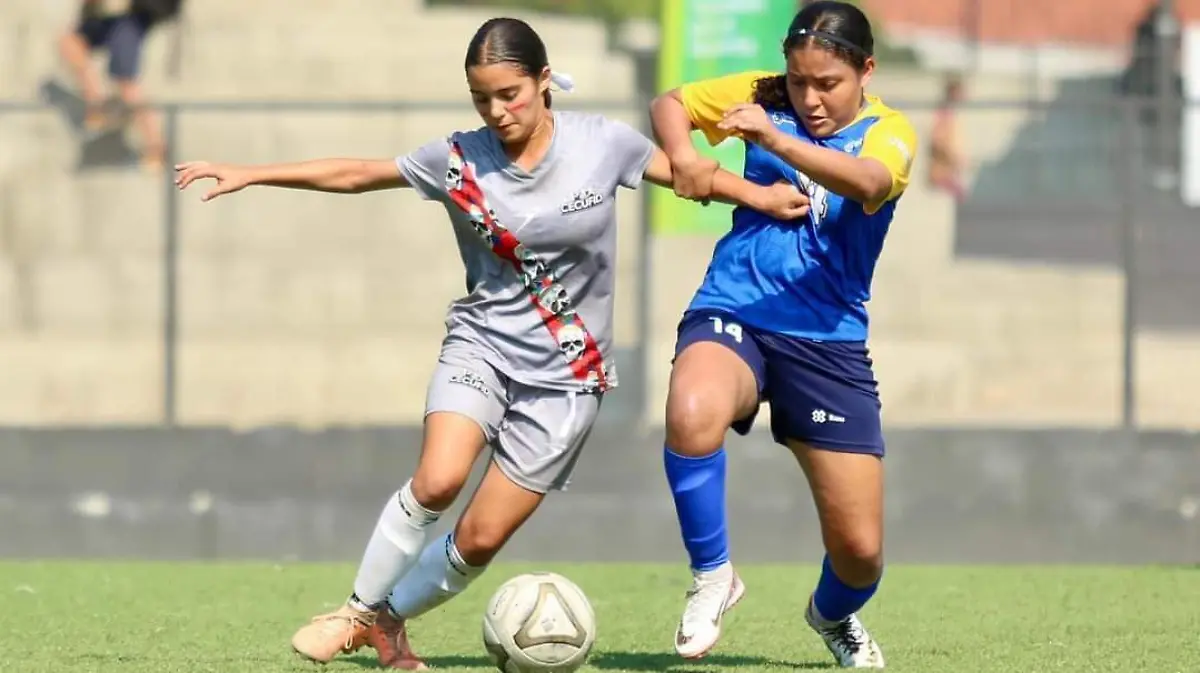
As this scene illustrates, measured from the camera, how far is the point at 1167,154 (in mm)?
12367

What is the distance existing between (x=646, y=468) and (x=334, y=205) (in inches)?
101

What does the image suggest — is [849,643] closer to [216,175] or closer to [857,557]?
[857,557]

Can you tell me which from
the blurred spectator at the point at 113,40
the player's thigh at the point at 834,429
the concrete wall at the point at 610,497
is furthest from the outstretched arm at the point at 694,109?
the blurred spectator at the point at 113,40

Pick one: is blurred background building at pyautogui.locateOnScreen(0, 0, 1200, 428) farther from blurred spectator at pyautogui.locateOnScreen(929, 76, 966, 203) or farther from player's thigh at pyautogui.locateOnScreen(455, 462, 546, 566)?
player's thigh at pyautogui.locateOnScreen(455, 462, 546, 566)

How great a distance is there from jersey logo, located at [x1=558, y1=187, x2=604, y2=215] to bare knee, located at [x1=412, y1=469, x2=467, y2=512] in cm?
83

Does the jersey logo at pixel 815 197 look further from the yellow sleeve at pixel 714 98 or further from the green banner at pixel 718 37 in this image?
the green banner at pixel 718 37

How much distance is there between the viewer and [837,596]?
652 centimetres

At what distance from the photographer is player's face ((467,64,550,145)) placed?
6.04 metres

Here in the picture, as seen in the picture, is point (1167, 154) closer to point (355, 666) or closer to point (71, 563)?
point (71, 563)

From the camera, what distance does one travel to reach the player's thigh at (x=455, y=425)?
6.18 meters

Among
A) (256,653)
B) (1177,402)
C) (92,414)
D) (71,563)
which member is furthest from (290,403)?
(256,653)

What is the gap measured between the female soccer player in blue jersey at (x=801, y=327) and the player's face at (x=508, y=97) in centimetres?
46

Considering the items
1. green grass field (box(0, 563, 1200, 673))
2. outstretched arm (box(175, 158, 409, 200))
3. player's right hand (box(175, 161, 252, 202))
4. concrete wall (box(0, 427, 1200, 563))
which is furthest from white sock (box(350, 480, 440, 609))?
concrete wall (box(0, 427, 1200, 563))

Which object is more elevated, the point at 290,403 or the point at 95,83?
the point at 95,83
